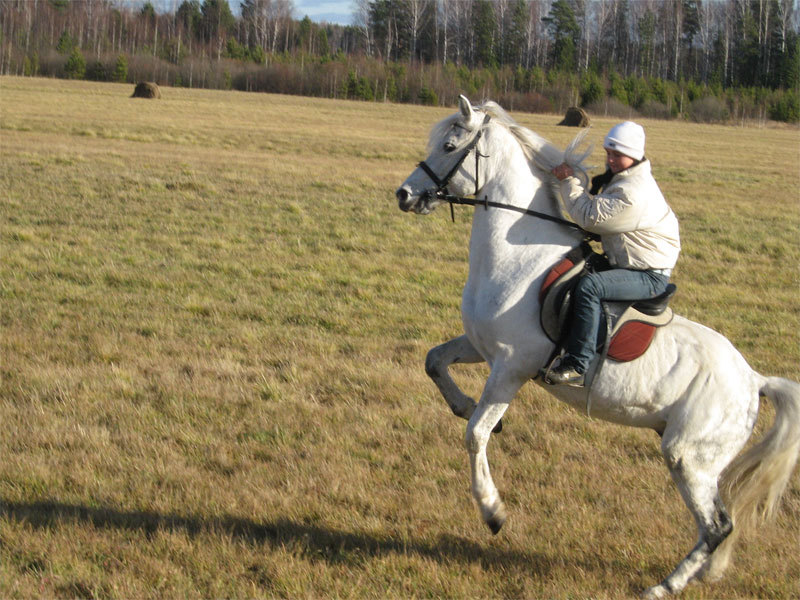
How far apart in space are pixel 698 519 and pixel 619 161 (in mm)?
2175

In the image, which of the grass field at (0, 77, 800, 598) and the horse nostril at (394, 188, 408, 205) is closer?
the grass field at (0, 77, 800, 598)

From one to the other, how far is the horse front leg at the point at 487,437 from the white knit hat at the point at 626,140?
153 centimetres

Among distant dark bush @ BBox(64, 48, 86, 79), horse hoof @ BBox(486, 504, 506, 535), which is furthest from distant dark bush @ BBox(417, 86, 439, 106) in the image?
horse hoof @ BBox(486, 504, 506, 535)

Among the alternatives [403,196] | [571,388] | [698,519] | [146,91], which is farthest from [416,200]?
[146,91]

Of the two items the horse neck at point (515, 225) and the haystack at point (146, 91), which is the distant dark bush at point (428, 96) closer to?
the haystack at point (146, 91)

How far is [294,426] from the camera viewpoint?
6949 millimetres

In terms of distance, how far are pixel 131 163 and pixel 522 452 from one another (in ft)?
62.4

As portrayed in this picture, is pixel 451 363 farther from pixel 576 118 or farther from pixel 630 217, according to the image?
pixel 576 118

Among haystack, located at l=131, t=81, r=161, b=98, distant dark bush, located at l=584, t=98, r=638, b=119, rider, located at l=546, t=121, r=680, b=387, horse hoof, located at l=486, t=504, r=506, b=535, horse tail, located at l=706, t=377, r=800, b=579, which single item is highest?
distant dark bush, located at l=584, t=98, r=638, b=119

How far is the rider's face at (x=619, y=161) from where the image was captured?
198 inches

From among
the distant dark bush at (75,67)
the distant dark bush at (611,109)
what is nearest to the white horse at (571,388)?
the distant dark bush at (611,109)

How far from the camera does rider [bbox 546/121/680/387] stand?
4844 mm

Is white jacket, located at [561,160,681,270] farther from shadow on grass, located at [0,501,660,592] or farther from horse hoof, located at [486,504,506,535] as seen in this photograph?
shadow on grass, located at [0,501,660,592]

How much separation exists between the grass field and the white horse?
1.35 feet
